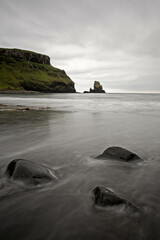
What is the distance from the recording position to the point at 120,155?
13.8 ft

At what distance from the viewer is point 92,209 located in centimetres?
236

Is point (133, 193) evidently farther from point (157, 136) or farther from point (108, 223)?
point (157, 136)

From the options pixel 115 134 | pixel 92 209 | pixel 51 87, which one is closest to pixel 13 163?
pixel 92 209

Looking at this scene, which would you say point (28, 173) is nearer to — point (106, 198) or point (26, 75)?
point (106, 198)

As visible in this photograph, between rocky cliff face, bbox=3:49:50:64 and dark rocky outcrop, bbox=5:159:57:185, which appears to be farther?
rocky cliff face, bbox=3:49:50:64

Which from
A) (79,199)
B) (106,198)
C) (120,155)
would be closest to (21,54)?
(120,155)

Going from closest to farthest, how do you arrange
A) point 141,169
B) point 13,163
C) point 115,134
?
point 13,163, point 141,169, point 115,134

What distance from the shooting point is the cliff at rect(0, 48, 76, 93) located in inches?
5867

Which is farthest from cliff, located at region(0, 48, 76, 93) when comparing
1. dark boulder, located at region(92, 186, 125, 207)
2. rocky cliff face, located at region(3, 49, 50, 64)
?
dark boulder, located at region(92, 186, 125, 207)

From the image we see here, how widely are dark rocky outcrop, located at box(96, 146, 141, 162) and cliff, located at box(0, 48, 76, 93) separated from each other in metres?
145

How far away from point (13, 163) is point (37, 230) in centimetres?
166

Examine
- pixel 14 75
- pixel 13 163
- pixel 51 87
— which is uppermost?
pixel 14 75

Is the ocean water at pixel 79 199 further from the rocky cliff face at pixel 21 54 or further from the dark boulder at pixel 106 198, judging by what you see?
the rocky cliff face at pixel 21 54

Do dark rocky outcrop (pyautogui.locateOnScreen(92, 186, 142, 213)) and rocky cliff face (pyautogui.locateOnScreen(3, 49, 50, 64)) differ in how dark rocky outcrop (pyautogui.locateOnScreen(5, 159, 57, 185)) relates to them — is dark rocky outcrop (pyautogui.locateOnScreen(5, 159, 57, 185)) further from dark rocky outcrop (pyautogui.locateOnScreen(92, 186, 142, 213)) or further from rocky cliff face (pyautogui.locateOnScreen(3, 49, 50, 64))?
rocky cliff face (pyautogui.locateOnScreen(3, 49, 50, 64))
